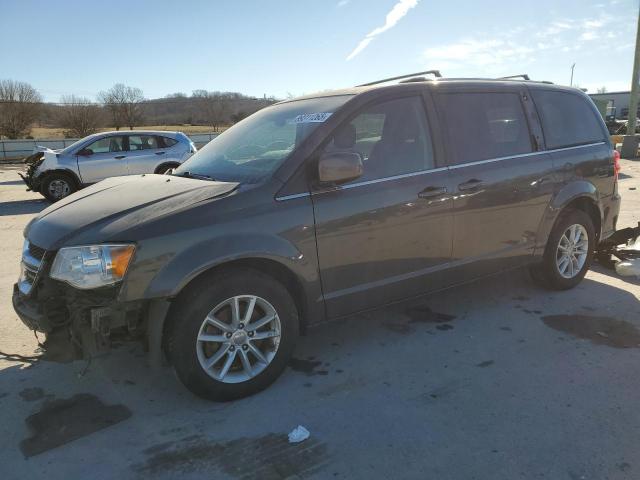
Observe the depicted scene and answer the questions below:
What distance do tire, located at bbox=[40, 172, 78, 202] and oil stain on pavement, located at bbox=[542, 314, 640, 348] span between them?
11.5m

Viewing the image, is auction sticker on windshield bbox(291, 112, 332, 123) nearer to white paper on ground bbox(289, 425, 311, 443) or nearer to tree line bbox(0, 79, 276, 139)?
white paper on ground bbox(289, 425, 311, 443)

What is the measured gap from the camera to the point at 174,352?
2.91 meters

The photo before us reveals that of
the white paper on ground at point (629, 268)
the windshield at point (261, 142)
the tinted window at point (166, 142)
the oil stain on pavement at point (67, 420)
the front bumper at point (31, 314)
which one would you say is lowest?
the white paper on ground at point (629, 268)

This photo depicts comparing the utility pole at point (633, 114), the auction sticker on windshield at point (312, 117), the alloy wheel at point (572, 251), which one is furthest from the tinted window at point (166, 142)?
the utility pole at point (633, 114)

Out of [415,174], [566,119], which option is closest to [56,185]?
[415,174]

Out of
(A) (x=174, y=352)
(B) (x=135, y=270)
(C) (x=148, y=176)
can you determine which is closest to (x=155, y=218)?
(B) (x=135, y=270)

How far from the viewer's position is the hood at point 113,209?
2.86 m

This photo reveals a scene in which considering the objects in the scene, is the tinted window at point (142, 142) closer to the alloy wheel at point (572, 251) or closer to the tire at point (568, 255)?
the tire at point (568, 255)

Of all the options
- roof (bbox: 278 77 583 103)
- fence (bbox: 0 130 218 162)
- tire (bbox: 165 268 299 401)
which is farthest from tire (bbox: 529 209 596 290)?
fence (bbox: 0 130 218 162)

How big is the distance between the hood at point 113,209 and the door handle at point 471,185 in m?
1.74

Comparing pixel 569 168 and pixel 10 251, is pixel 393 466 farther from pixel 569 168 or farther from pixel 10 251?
pixel 10 251

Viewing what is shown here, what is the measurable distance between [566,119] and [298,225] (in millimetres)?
3138

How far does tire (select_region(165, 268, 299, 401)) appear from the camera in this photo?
291 centimetres

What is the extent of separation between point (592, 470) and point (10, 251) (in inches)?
291
